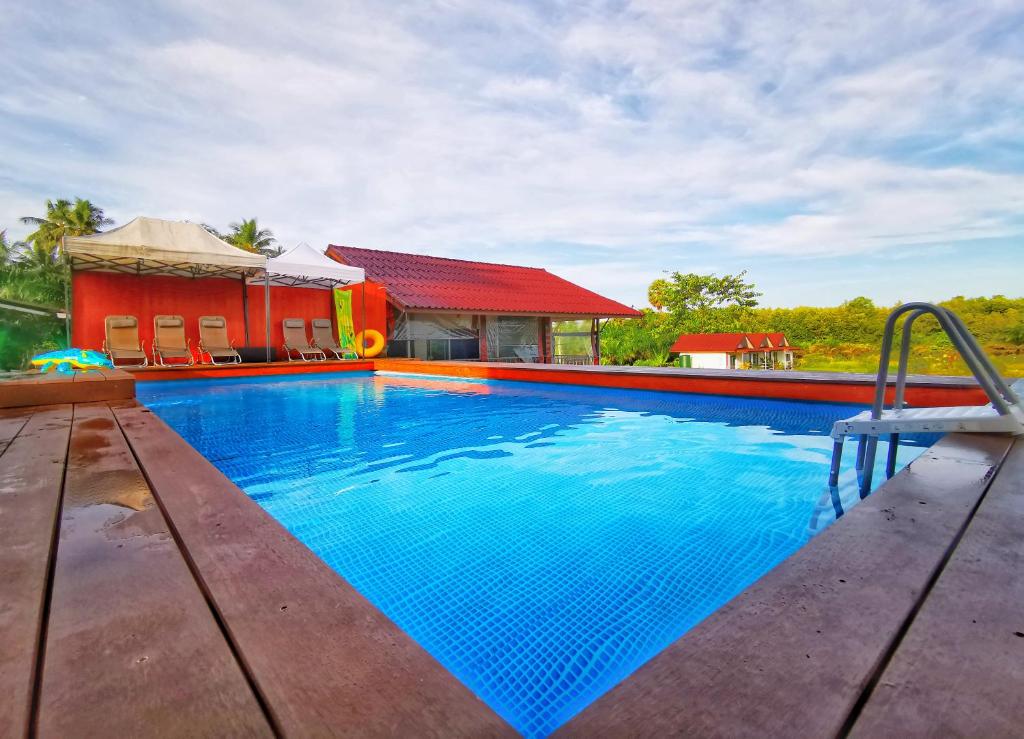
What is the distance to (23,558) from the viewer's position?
3.54 feet

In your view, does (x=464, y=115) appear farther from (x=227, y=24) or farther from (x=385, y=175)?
(x=227, y=24)

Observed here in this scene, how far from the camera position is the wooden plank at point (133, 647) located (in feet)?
1.89

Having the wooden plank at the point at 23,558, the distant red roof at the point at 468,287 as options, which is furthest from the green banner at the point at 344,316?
the wooden plank at the point at 23,558

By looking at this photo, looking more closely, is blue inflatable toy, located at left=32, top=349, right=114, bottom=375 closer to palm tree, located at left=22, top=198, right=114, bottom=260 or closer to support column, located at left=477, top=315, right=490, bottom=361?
support column, located at left=477, top=315, right=490, bottom=361

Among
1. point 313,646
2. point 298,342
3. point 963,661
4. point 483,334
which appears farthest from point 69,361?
point 963,661

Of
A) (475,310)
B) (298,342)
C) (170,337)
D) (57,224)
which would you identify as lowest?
(298,342)

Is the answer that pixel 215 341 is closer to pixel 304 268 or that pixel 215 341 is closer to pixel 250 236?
pixel 304 268

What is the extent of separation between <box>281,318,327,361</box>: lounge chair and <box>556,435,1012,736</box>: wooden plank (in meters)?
11.1

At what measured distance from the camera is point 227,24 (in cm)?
805

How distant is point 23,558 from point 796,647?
1493 mm

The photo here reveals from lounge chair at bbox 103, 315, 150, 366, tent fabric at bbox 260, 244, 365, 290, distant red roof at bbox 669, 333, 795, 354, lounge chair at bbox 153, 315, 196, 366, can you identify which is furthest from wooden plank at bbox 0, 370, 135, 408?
distant red roof at bbox 669, 333, 795, 354

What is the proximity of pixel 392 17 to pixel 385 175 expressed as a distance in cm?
580

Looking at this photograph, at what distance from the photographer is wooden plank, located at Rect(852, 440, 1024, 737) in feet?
1.80

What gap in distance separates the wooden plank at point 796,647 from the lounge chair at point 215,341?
35.0ft
